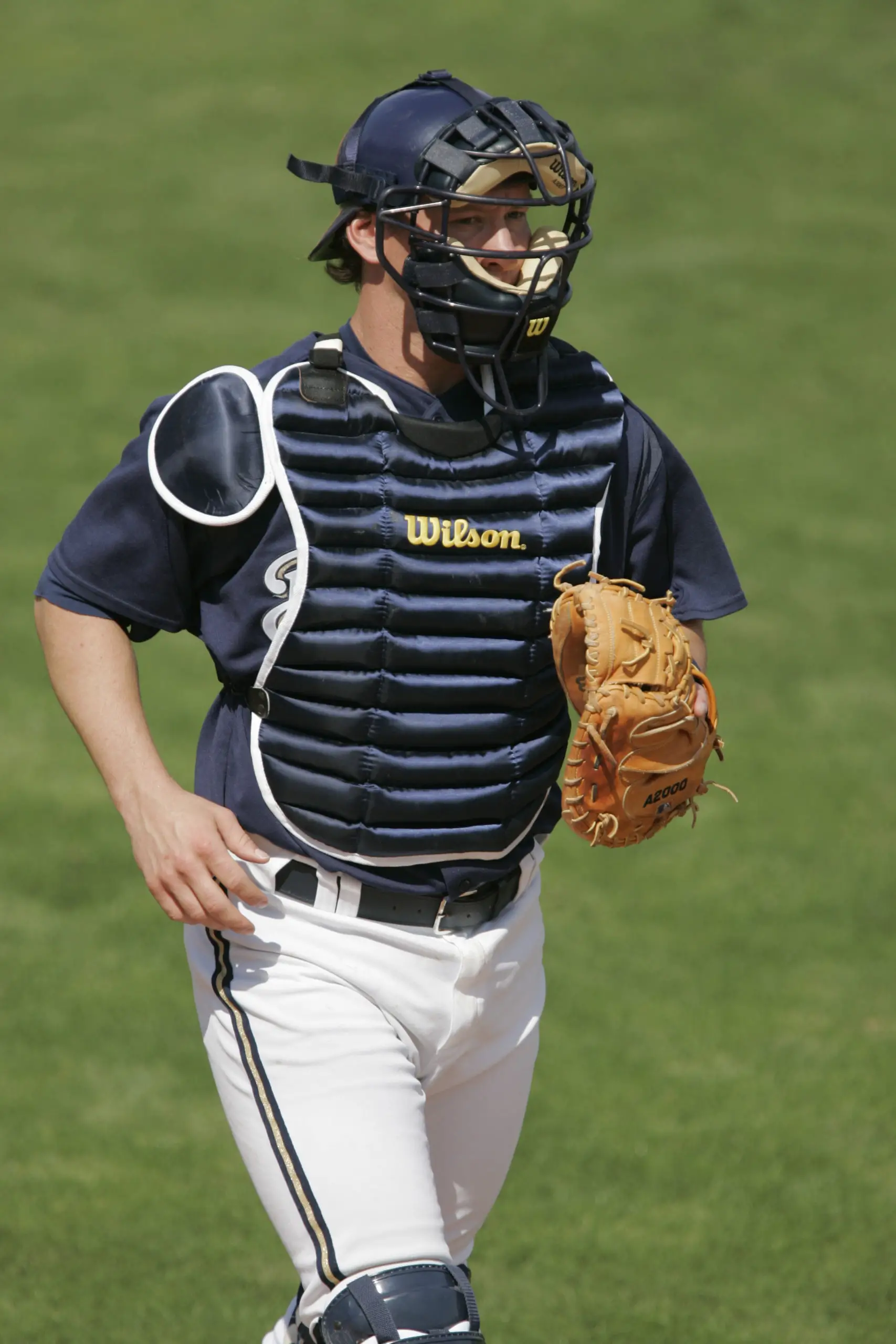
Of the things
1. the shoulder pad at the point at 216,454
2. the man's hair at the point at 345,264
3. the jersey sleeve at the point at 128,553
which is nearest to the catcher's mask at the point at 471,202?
the man's hair at the point at 345,264

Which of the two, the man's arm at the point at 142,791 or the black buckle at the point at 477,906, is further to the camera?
the black buckle at the point at 477,906

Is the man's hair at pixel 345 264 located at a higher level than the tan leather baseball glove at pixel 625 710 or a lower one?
higher

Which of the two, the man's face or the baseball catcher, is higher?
the man's face

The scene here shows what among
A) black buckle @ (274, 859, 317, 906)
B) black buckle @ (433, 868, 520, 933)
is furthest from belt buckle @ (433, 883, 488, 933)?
black buckle @ (274, 859, 317, 906)

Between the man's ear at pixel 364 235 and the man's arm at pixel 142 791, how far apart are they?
2.54 ft

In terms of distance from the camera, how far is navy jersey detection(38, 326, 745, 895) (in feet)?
9.47

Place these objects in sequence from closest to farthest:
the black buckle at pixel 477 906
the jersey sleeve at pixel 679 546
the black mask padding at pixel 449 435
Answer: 1. the black mask padding at pixel 449 435
2. the black buckle at pixel 477 906
3. the jersey sleeve at pixel 679 546

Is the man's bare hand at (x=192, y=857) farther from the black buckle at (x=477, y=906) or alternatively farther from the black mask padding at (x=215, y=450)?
the black mask padding at (x=215, y=450)

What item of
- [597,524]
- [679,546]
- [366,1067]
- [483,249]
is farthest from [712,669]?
[366,1067]

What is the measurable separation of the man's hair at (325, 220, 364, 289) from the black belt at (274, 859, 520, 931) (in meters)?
1.06

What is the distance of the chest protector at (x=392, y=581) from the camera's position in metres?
2.84

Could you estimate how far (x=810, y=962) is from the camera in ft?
17.4

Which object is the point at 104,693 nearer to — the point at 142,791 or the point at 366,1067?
the point at 142,791

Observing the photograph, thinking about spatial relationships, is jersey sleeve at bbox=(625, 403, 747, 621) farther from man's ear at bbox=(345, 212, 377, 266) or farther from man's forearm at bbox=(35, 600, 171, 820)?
man's forearm at bbox=(35, 600, 171, 820)
